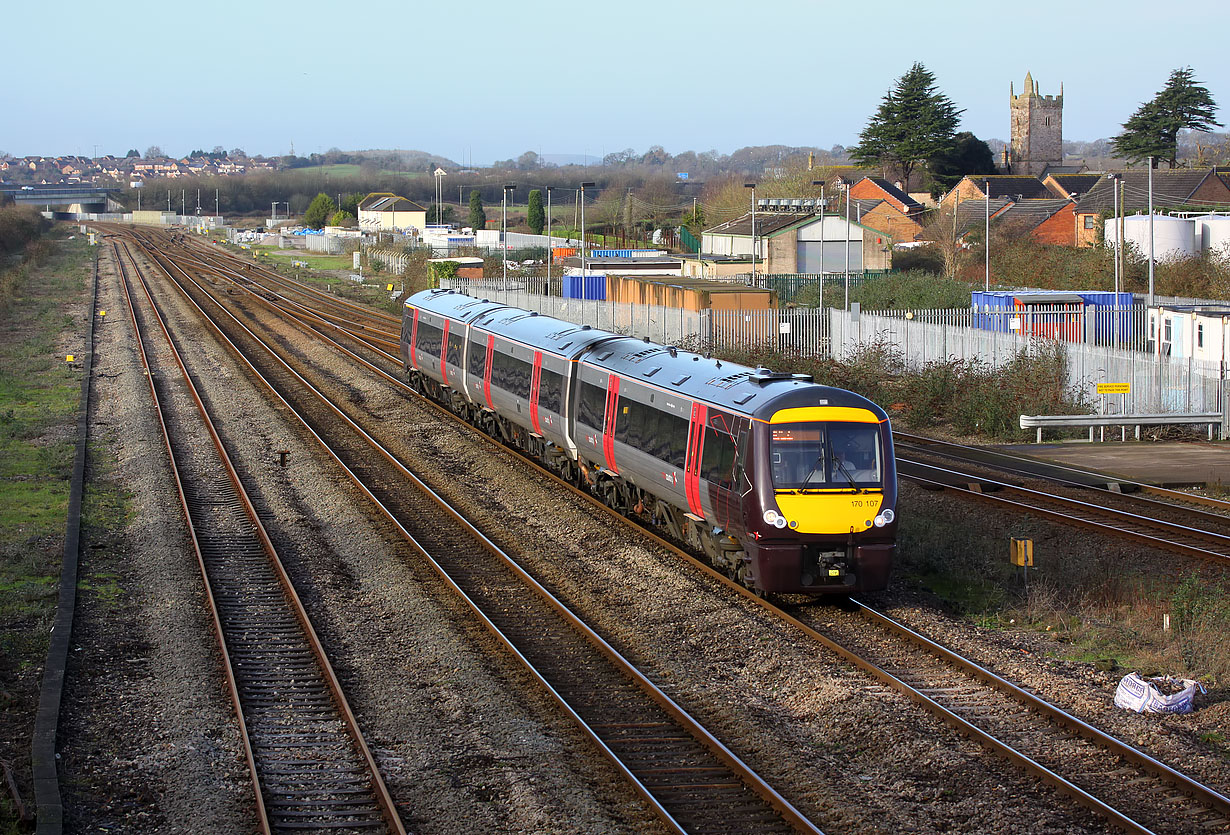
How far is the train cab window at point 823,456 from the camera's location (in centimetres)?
1352

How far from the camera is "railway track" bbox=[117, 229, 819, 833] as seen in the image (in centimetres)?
898

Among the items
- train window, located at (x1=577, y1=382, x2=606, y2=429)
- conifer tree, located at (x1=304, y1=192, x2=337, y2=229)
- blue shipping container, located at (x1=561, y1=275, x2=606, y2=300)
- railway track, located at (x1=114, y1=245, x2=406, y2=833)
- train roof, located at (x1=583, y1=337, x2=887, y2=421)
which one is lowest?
railway track, located at (x1=114, y1=245, x2=406, y2=833)

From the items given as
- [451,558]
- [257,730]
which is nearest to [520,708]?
[257,730]

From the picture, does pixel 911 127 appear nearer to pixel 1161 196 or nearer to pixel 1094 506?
pixel 1161 196

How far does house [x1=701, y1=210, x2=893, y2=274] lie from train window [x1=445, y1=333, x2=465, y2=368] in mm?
32170

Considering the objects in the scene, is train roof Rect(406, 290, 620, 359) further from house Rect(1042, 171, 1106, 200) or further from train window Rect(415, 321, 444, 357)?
house Rect(1042, 171, 1106, 200)

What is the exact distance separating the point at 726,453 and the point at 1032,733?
528 centimetres

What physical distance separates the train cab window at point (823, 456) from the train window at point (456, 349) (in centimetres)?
1534

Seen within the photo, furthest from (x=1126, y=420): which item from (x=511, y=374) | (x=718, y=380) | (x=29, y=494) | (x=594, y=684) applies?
(x=29, y=494)

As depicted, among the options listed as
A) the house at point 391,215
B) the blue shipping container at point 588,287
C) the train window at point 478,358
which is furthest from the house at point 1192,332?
the house at point 391,215

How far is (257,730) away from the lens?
1080cm

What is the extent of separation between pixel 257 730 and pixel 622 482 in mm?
8931

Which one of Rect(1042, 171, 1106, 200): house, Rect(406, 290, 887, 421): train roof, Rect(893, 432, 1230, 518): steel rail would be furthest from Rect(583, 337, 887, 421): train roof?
Rect(1042, 171, 1106, 200): house

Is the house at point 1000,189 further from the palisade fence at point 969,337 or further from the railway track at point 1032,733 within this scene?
the railway track at point 1032,733
